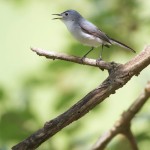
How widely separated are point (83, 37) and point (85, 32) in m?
0.02

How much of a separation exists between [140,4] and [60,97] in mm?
234

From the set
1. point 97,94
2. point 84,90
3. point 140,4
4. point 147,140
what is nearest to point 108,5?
point 140,4

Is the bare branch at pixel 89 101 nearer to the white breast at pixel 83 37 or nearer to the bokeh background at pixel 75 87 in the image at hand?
the white breast at pixel 83 37

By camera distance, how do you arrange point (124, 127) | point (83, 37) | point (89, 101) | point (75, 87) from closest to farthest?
point (89, 101)
point (83, 37)
point (124, 127)
point (75, 87)

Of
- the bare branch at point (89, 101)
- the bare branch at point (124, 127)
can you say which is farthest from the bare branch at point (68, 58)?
the bare branch at point (124, 127)

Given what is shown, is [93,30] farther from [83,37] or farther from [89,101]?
[89,101]

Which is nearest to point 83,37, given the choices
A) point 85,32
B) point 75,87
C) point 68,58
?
point 85,32

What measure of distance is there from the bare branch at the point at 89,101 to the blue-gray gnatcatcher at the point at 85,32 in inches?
3.5

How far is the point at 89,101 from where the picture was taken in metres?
0.63

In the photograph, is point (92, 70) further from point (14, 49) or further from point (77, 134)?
point (14, 49)

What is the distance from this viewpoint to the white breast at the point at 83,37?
2.52 ft

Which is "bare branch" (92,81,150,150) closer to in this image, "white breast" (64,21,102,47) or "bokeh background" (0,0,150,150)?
"bokeh background" (0,0,150,150)

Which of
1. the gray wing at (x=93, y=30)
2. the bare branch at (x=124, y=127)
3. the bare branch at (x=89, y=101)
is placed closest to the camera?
the bare branch at (x=89, y=101)

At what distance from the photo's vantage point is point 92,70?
1.03 metres
